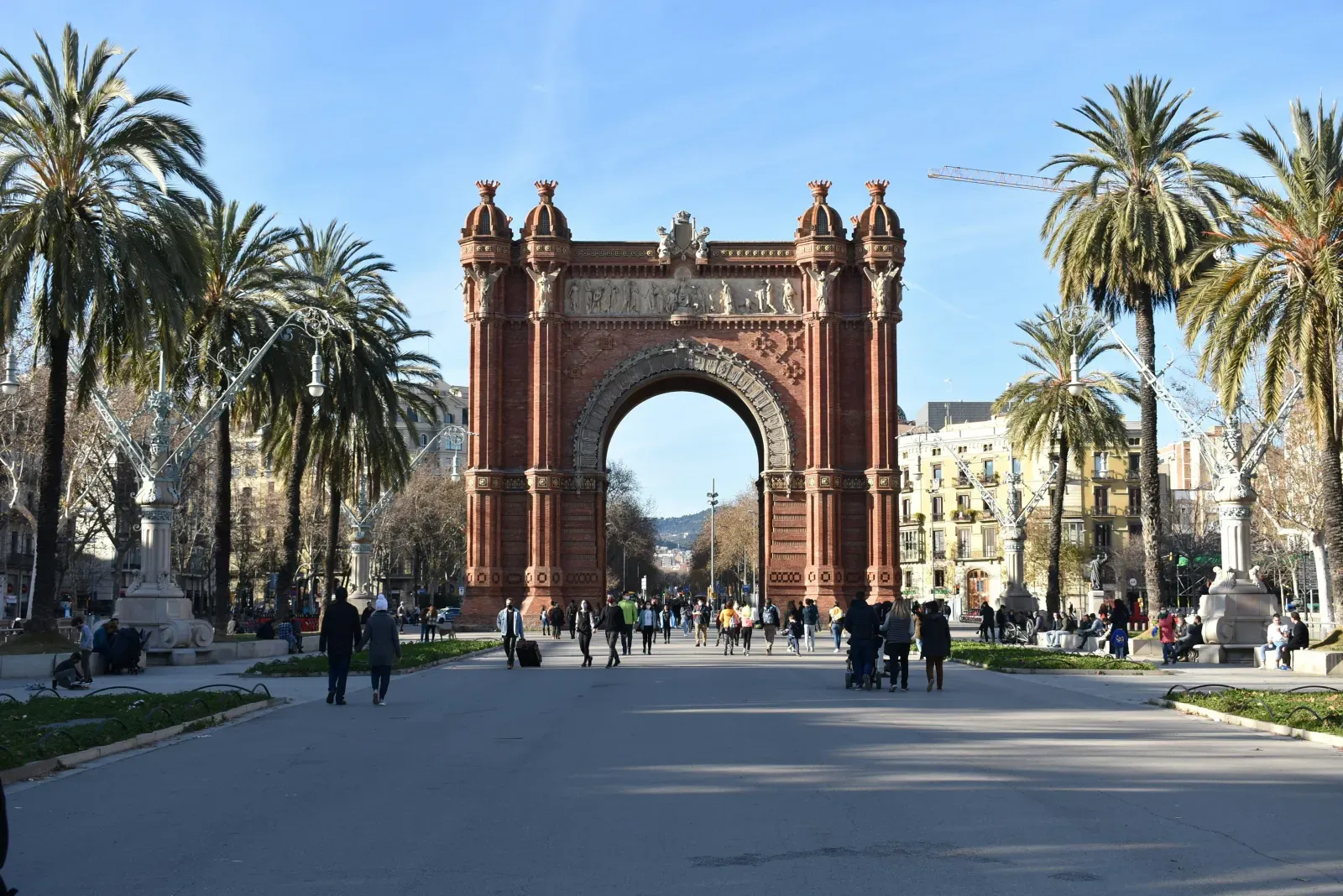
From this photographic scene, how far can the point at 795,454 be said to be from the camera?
5672 centimetres

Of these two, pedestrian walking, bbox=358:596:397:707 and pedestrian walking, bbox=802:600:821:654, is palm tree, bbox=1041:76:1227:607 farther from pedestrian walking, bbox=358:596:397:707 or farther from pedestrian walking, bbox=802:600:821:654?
pedestrian walking, bbox=358:596:397:707

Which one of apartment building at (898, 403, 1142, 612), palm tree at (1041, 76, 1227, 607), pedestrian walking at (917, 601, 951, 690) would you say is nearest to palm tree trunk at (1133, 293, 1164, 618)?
palm tree at (1041, 76, 1227, 607)

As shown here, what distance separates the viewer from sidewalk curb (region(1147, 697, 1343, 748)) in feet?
49.5

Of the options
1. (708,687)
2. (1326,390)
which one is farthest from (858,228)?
(708,687)

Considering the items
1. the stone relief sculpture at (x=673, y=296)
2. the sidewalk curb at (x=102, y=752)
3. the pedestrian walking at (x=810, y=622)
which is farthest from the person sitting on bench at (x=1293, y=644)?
the stone relief sculpture at (x=673, y=296)

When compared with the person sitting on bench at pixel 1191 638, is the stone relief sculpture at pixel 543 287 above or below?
above

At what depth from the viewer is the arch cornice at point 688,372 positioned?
186 feet

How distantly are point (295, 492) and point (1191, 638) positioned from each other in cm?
2400

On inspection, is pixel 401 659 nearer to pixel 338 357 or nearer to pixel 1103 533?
pixel 338 357

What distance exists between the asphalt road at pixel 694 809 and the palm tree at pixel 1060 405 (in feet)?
110

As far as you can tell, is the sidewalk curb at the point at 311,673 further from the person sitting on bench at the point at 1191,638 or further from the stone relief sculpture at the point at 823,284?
the stone relief sculpture at the point at 823,284

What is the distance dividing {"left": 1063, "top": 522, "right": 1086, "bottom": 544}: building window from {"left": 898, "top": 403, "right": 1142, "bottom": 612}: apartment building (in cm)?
6

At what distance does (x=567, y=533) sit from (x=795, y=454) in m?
9.51

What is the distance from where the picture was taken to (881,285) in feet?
185
